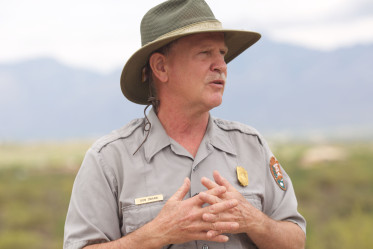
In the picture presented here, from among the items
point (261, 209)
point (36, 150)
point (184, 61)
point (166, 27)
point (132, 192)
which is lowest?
point (36, 150)

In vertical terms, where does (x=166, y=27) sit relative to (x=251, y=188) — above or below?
above

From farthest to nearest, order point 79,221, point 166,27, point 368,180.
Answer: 1. point 368,180
2. point 166,27
3. point 79,221

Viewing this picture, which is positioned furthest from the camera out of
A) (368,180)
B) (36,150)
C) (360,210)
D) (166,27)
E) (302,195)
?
(36,150)

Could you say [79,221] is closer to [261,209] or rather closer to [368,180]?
[261,209]

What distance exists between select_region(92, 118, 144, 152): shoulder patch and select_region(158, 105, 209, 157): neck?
0.14 metres

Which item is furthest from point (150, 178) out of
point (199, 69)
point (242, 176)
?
point (199, 69)

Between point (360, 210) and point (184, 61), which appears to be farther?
point (360, 210)

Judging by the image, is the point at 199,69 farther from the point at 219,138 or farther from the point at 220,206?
the point at 220,206

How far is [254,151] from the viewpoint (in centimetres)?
273

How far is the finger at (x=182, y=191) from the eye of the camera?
2.30 meters

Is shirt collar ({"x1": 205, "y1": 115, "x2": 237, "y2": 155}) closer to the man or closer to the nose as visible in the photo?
the man

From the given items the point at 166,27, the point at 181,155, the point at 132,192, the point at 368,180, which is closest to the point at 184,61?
the point at 166,27

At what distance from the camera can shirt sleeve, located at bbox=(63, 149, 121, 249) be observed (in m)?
2.43

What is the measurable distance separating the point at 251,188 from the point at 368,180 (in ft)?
87.5
